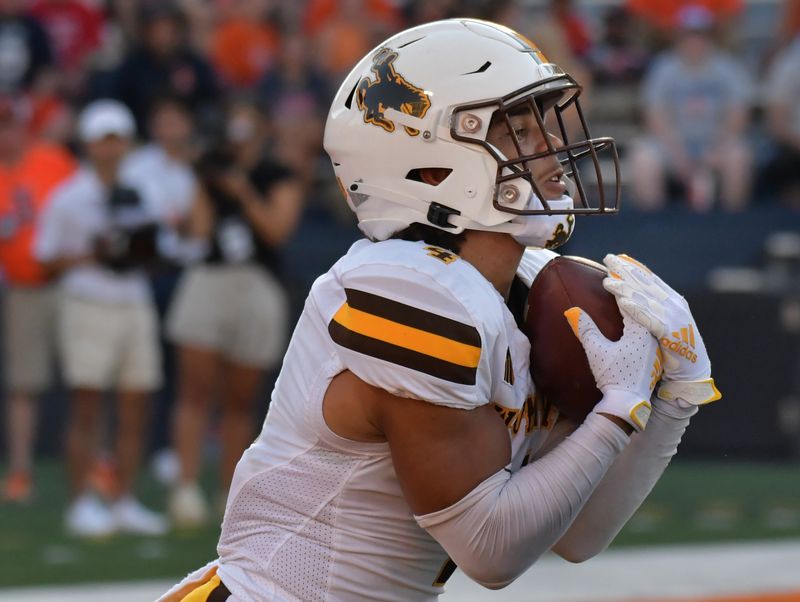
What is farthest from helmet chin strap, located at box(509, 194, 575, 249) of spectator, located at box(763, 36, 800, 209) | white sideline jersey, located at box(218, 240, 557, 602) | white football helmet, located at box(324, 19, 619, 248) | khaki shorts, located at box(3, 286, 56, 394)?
spectator, located at box(763, 36, 800, 209)

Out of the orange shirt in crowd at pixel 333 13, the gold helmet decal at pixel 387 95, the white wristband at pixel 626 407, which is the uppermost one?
the gold helmet decal at pixel 387 95

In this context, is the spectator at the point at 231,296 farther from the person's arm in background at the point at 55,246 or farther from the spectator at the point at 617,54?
the spectator at the point at 617,54

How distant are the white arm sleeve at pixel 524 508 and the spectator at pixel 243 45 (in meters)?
7.67

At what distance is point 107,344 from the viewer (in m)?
6.93

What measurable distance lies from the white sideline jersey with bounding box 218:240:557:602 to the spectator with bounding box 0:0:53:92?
6999 mm

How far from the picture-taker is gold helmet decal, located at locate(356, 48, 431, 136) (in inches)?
97.3

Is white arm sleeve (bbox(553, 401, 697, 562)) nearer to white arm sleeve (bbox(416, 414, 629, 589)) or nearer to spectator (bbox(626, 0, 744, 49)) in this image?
white arm sleeve (bbox(416, 414, 629, 589))

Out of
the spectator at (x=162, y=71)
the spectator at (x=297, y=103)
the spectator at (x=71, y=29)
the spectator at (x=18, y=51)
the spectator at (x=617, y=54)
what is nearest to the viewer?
the spectator at (x=297, y=103)

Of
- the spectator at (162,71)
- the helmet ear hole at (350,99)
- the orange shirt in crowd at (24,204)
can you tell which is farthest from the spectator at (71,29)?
the helmet ear hole at (350,99)

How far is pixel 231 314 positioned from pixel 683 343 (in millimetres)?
4688

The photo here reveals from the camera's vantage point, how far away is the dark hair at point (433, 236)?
99.5 inches

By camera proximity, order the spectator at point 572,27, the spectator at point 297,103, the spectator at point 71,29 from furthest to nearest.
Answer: the spectator at point 572,27, the spectator at point 71,29, the spectator at point 297,103

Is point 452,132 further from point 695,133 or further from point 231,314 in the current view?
point 695,133

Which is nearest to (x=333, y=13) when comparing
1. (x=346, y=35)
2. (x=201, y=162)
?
(x=346, y=35)
